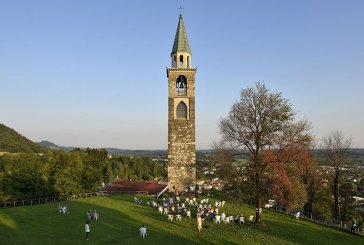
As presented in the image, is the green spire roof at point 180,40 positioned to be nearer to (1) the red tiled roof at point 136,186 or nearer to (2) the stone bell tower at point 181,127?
(2) the stone bell tower at point 181,127

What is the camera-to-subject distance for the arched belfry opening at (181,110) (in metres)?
44.9

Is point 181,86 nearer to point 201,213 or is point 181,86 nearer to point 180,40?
point 180,40

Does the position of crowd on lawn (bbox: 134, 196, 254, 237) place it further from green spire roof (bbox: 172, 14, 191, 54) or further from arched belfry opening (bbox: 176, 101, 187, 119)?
green spire roof (bbox: 172, 14, 191, 54)

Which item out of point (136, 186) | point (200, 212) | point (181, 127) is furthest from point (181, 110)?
point (200, 212)

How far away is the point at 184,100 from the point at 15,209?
23.3 metres

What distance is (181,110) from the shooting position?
148 ft

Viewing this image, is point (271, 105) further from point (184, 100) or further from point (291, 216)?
point (184, 100)

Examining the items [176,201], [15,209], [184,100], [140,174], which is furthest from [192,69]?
[140,174]

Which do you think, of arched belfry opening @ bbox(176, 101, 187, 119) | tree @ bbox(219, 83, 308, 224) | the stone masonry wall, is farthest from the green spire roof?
tree @ bbox(219, 83, 308, 224)

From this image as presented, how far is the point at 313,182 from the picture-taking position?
132ft

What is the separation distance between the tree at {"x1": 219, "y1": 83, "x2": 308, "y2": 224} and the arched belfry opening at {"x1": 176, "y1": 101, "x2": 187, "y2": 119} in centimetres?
1609

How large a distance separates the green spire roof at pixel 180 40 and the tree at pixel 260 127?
60.7 ft

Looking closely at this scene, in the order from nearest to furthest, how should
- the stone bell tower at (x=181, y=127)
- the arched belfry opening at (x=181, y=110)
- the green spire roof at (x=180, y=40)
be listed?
the stone bell tower at (x=181, y=127) < the arched belfry opening at (x=181, y=110) < the green spire roof at (x=180, y=40)

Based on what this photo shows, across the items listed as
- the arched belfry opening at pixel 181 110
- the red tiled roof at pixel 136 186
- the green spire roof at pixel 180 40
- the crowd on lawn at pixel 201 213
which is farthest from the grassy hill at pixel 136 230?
the green spire roof at pixel 180 40
